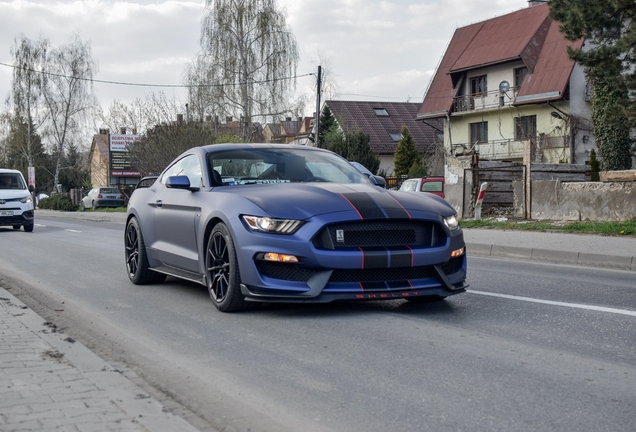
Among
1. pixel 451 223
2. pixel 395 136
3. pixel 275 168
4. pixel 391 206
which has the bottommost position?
pixel 451 223

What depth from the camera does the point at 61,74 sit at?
68.5 m

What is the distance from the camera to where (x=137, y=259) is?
923 cm

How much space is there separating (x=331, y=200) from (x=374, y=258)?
614 mm

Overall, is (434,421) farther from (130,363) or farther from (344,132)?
(344,132)

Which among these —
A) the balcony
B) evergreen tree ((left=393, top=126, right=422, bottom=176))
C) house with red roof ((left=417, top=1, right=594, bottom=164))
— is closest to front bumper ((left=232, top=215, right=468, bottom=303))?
house with red roof ((left=417, top=1, right=594, bottom=164))

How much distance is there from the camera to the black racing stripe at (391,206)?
261 inches

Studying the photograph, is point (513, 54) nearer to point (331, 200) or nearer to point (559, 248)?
point (559, 248)

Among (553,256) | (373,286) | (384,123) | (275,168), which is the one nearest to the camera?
(373,286)

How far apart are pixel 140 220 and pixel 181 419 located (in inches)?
211

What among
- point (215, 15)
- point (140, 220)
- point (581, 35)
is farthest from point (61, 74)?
point (140, 220)

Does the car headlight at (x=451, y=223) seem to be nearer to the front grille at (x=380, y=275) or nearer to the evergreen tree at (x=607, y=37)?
the front grille at (x=380, y=275)

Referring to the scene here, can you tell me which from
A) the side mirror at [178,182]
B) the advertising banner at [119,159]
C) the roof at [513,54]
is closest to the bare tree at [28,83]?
the advertising banner at [119,159]

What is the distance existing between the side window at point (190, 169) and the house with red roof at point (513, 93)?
3146 cm

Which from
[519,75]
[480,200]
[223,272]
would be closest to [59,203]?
[519,75]
